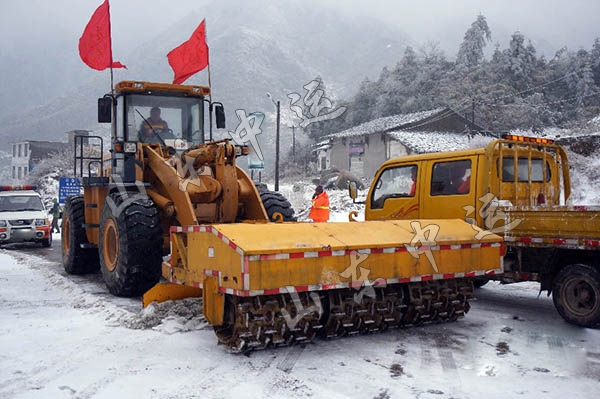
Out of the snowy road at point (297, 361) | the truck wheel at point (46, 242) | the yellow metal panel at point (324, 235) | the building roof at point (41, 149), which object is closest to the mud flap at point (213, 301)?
the snowy road at point (297, 361)

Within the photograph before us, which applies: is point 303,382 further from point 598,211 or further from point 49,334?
point 598,211

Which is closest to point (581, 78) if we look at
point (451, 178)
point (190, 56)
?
point (190, 56)

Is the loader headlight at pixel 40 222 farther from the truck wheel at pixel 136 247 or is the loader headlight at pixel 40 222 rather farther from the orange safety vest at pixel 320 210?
the truck wheel at pixel 136 247

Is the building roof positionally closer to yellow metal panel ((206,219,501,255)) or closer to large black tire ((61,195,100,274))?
large black tire ((61,195,100,274))

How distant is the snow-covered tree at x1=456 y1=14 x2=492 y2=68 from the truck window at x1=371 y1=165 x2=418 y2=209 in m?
51.8

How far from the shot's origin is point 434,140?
40.0 metres

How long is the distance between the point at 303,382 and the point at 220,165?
157 inches

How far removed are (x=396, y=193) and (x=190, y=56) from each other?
4544 millimetres

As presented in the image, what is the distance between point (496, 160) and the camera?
796cm

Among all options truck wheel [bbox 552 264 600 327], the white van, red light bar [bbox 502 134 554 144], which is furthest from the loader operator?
the white van

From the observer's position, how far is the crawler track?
5.55 m

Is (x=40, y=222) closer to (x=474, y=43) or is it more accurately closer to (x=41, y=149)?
(x=474, y=43)

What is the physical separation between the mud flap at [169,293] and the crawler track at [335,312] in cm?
119

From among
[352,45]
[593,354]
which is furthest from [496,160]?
[352,45]
